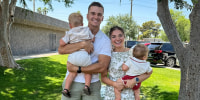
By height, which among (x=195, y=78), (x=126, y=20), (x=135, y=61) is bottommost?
(x=195, y=78)

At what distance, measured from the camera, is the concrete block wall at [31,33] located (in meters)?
15.6

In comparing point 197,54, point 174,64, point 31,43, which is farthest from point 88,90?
point 31,43

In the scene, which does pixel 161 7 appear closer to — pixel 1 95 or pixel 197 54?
pixel 197 54

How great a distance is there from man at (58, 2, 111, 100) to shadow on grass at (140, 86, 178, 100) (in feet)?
11.7

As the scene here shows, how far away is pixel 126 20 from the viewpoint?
4175cm

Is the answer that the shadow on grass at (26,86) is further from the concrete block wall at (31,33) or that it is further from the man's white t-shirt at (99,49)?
the concrete block wall at (31,33)

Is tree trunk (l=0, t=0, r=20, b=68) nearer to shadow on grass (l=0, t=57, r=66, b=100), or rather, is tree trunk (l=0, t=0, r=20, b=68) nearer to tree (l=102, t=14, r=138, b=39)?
shadow on grass (l=0, t=57, r=66, b=100)

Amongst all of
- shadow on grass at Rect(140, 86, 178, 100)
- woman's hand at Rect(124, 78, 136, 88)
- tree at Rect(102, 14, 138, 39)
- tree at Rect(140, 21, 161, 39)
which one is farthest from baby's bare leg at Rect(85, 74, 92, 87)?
tree at Rect(140, 21, 161, 39)

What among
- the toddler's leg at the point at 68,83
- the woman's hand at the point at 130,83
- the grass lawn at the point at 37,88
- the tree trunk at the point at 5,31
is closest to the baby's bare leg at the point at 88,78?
the toddler's leg at the point at 68,83

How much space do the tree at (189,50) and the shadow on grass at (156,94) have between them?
1468 millimetres

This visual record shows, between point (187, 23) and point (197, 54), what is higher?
point (187, 23)

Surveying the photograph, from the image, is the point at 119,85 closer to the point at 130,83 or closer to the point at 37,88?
the point at 130,83

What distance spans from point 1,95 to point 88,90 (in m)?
4.08

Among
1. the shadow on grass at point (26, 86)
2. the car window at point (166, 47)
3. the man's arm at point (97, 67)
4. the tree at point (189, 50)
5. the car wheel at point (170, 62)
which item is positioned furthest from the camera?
the car window at point (166, 47)
